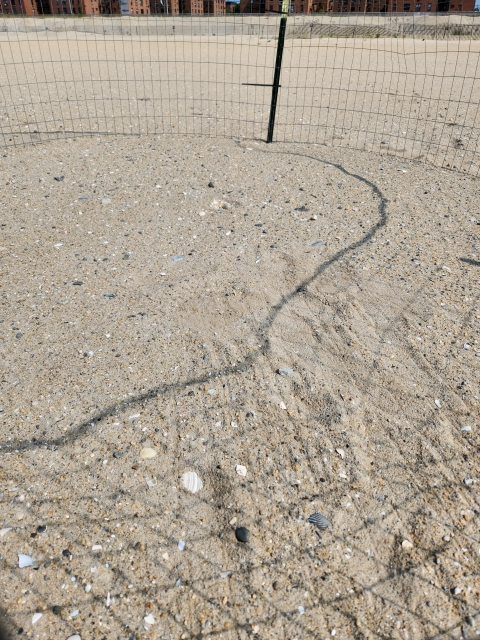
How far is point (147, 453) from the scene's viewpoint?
8.76 feet

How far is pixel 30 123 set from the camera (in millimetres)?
7445

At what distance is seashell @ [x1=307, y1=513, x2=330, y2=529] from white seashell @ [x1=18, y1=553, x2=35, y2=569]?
1.16 meters

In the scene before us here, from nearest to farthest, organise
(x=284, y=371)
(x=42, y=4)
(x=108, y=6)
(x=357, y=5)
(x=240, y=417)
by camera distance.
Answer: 1. (x=240, y=417)
2. (x=284, y=371)
3. (x=357, y=5)
4. (x=42, y=4)
5. (x=108, y=6)

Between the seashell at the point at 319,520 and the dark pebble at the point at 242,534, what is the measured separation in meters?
0.28

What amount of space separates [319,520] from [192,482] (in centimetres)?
60

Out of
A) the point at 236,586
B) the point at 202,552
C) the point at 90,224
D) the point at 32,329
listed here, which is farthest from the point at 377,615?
the point at 90,224

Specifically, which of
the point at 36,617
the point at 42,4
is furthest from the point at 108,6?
the point at 36,617

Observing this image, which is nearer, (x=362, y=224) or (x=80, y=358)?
(x=80, y=358)

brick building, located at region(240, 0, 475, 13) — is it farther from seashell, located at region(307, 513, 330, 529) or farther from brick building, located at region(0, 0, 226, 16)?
seashell, located at region(307, 513, 330, 529)

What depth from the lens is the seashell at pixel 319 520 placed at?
2373 mm

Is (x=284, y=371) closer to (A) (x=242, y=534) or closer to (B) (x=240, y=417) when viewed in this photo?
(B) (x=240, y=417)

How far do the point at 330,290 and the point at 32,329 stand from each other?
203 cm

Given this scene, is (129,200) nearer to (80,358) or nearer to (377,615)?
(80,358)

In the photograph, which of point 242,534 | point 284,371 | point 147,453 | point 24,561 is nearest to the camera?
point 24,561
